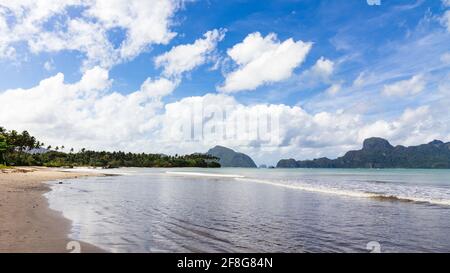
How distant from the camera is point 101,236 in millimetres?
14898

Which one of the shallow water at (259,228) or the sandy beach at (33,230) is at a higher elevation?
the sandy beach at (33,230)

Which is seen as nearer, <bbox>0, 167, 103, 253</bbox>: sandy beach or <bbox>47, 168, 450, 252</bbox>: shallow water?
<bbox>0, 167, 103, 253</bbox>: sandy beach

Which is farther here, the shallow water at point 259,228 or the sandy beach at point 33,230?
the shallow water at point 259,228

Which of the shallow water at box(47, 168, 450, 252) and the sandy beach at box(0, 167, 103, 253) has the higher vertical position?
the sandy beach at box(0, 167, 103, 253)

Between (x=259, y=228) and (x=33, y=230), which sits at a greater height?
(x=33, y=230)

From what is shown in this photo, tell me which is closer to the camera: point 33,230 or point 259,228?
point 33,230

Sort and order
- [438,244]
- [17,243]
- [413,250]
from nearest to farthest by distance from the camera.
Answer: [17,243] < [413,250] < [438,244]

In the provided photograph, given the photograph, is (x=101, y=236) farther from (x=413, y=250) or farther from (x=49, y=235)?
(x=413, y=250)

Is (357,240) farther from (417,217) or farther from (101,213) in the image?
(101,213)
